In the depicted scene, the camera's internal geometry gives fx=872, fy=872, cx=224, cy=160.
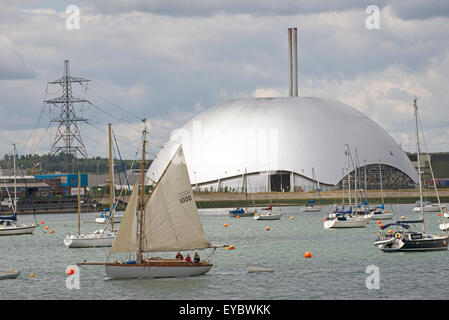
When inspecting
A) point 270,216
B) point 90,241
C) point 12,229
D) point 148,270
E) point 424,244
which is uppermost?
point 270,216

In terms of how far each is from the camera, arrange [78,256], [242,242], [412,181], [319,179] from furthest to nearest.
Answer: [412,181] → [319,179] → [242,242] → [78,256]

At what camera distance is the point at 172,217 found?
45188 millimetres

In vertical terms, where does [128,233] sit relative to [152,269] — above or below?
above

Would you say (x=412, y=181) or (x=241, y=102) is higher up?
(x=241, y=102)

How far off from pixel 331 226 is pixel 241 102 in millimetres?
102841

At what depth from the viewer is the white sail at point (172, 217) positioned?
147 ft

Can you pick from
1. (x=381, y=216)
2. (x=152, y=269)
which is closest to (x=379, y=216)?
(x=381, y=216)

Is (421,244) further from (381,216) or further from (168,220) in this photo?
(381,216)

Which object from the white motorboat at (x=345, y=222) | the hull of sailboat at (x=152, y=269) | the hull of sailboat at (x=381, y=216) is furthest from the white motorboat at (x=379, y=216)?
the hull of sailboat at (x=152, y=269)

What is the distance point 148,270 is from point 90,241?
2573 centimetres
